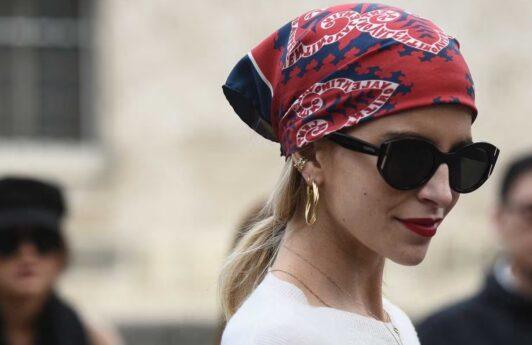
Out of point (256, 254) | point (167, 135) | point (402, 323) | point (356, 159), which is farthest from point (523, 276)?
point (167, 135)

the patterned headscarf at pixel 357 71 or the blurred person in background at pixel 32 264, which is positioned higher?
the patterned headscarf at pixel 357 71

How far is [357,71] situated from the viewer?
7.22 feet

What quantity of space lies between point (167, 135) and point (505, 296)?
20.3ft

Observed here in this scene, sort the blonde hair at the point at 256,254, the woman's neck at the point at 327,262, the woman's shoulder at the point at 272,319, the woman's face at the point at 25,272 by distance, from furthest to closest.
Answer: the woman's face at the point at 25,272 < the blonde hair at the point at 256,254 < the woman's neck at the point at 327,262 < the woman's shoulder at the point at 272,319

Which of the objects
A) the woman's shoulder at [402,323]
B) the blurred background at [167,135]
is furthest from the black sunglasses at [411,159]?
the blurred background at [167,135]

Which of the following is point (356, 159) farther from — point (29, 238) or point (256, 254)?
point (29, 238)

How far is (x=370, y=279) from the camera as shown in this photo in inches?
94.0

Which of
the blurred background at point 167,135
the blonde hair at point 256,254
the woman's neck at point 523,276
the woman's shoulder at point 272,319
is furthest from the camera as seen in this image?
the blurred background at point 167,135

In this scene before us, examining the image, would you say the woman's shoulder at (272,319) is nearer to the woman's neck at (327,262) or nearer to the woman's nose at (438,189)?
the woman's neck at (327,262)

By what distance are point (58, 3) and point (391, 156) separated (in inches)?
362

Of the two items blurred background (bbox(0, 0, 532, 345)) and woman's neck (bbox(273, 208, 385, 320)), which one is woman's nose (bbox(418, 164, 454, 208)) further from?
blurred background (bbox(0, 0, 532, 345))

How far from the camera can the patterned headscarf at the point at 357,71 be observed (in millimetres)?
2176

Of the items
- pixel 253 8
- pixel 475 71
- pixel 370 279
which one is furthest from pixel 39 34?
pixel 370 279

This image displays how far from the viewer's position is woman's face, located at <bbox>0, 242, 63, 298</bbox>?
481cm
